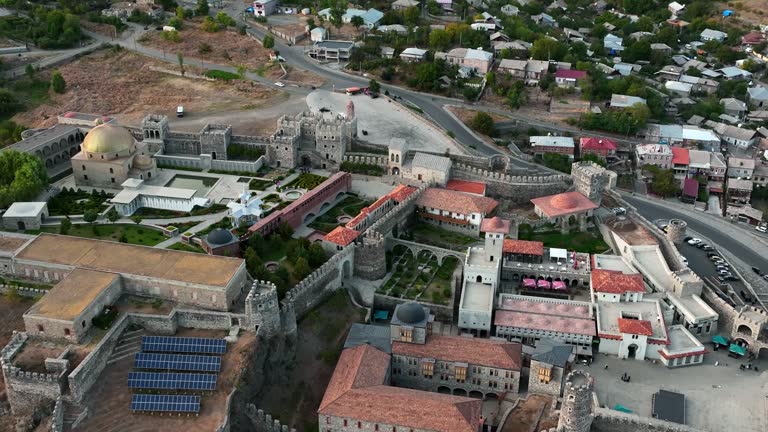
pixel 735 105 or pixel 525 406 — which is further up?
pixel 735 105

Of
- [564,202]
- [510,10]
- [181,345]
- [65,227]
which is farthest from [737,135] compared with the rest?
[65,227]

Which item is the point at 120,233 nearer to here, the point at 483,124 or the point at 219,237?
the point at 219,237

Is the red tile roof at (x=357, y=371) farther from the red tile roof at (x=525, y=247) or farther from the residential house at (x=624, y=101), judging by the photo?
the residential house at (x=624, y=101)

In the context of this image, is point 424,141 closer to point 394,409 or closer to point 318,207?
point 318,207

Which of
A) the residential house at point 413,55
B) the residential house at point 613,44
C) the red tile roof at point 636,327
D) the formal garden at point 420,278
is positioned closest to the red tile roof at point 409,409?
the formal garden at point 420,278

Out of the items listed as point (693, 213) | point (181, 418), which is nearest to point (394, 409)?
point (181, 418)
